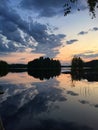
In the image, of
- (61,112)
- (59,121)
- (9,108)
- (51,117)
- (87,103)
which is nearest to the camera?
(59,121)

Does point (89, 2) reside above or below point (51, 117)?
above

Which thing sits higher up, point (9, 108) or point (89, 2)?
point (89, 2)

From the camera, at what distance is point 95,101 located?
139 feet

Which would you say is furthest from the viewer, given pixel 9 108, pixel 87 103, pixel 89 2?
pixel 87 103

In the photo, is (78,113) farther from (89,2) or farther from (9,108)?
(89,2)

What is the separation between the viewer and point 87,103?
133 feet

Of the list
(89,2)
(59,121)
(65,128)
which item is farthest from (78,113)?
(89,2)

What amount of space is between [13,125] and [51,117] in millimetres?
5313

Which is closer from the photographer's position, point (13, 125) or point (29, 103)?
point (13, 125)

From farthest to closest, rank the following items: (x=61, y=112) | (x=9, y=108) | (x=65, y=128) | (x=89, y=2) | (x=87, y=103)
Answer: (x=87, y=103) < (x=9, y=108) < (x=61, y=112) < (x=65, y=128) < (x=89, y=2)

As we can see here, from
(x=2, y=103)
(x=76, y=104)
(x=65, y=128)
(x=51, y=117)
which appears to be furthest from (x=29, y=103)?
(x=65, y=128)

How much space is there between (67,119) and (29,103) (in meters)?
13.9

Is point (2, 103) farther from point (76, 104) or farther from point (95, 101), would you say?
point (95, 101)

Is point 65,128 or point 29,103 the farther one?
point 29,103
